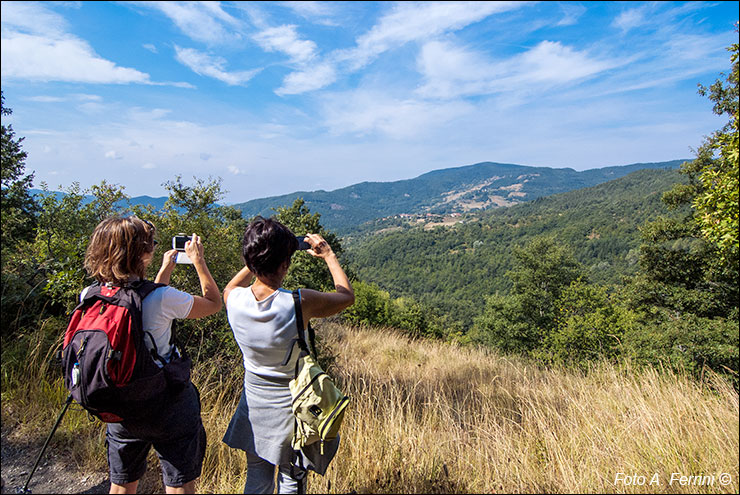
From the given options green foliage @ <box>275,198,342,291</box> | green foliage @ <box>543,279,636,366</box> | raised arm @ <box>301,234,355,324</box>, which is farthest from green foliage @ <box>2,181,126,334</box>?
green foliage @ <box>543,279,636,366</box>

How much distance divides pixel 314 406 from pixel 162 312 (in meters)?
0.83

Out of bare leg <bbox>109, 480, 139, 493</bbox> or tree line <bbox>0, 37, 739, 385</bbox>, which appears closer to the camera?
bare leg <bbox>109, 480, 139, 493</bbox>

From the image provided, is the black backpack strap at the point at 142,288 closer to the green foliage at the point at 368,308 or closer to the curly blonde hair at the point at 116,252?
the curly blonde hair at the point at 116,252

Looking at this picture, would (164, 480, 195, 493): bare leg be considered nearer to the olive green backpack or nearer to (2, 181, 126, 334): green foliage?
the olive green backpack

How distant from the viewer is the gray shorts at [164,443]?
5.42 feet

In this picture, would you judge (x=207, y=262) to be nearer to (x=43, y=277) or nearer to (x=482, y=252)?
(x=43, y=277)

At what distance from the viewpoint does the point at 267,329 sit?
1.60m

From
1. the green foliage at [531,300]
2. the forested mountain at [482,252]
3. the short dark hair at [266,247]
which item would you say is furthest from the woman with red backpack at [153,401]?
the forested mountain at [482,252]

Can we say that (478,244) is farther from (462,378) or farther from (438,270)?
(462,378)

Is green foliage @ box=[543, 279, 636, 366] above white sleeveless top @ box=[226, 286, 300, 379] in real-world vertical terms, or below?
below

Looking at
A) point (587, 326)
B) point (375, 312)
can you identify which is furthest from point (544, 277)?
point (375, 312)

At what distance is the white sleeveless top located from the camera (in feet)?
5.25

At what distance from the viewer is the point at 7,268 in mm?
3947

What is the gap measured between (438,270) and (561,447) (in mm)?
112746
